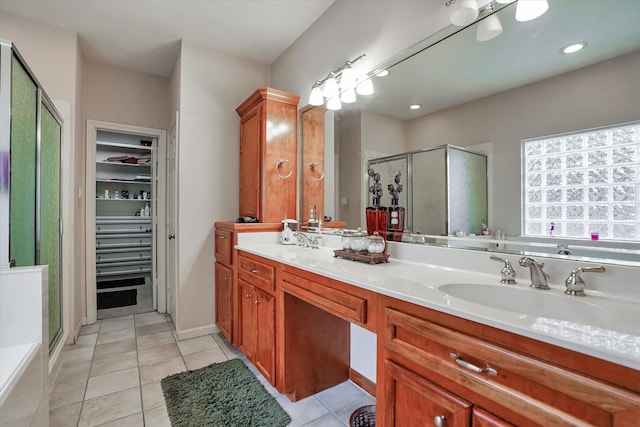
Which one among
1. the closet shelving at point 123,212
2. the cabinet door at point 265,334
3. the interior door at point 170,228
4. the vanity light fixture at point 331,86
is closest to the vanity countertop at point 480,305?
the cabinet door at point 265,334

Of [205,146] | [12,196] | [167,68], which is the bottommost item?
[12,196]

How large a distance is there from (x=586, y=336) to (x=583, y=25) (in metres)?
1.05

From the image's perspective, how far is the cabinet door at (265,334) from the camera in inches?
69.9

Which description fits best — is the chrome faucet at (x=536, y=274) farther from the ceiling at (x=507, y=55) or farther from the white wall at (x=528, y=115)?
the ceiling at (x=507, y=55)

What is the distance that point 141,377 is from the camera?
203 cm

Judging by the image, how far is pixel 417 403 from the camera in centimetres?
91

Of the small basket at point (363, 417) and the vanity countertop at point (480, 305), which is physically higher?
the vanity countertop at point (480, 305)

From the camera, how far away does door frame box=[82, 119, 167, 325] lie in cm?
303

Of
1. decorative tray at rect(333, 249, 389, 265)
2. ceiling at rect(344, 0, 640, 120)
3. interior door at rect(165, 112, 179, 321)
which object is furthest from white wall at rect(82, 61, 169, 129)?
decorative tray at rect(333, 249, 389, 265)

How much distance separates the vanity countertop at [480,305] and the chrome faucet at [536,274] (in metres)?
0.03

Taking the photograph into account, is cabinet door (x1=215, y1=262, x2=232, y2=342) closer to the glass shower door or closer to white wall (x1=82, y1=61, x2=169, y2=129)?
the glass shower door

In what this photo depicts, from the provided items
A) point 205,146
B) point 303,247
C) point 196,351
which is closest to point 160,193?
point 205,146

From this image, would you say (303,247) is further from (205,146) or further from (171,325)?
(171,325)

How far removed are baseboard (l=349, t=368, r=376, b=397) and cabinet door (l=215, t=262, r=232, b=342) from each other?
1044 mm
